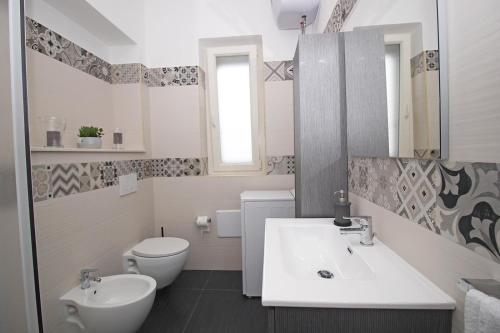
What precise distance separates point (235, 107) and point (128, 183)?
1.21 metres

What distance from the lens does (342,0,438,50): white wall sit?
0.67 m

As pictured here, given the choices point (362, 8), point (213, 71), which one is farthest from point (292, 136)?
point (362, 8)

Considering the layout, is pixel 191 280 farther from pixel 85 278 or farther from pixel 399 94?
pixel 399 94

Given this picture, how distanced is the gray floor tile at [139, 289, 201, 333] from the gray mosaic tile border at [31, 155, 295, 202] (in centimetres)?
100

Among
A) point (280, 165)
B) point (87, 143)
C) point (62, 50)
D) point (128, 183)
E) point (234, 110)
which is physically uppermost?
point (62, 50)

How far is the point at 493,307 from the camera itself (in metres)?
0.41

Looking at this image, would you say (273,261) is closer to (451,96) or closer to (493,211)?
(493,211)

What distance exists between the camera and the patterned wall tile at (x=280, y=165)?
2244 mm

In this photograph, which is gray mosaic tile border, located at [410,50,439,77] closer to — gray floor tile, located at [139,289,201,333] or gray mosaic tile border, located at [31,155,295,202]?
gray mosaic tile border, located at [31,155,295,202]

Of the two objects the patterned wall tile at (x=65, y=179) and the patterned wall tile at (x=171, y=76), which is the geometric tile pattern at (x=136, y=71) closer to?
the patterned wall tile at (x=171, y=76)

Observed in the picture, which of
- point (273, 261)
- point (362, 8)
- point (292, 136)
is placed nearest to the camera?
point (273, 261)

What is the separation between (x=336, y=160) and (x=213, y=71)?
1.55 meters

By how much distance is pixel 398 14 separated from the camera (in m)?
0.85

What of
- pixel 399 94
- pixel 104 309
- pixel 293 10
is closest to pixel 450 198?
pixel 399 94
